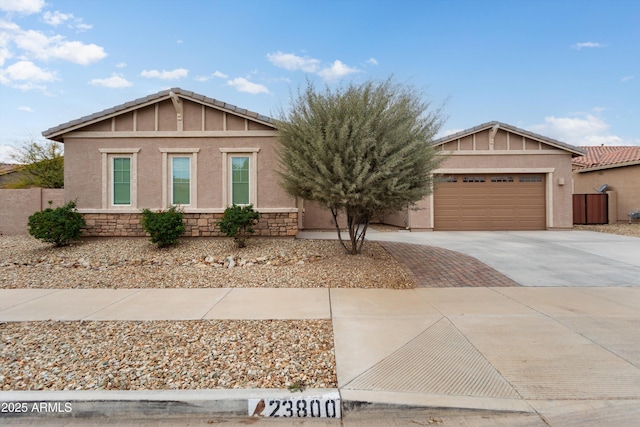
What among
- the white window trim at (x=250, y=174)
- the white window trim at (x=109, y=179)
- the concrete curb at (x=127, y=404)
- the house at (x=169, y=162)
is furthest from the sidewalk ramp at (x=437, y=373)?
the white window trim at (x=109, y=179)

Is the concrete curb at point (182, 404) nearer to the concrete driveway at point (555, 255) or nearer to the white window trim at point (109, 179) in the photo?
the concrete driveway at point (555, 255)

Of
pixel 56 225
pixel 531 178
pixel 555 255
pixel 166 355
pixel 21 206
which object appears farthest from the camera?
pixel 531 178

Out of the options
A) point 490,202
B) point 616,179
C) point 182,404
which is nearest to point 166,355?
point 182,404

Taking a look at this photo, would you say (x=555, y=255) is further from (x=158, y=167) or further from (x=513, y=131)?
(x=158, y=167)

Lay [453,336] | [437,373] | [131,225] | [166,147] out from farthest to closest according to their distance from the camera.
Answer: [166,147]
[131,225]
[453,336]
[437,373]

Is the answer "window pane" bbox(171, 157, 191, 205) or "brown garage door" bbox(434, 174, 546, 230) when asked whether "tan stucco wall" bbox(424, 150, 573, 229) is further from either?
"window pane" bbox(171, 157, 191, 205)

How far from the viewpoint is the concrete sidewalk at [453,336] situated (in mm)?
2871

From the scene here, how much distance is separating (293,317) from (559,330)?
354 centimetres

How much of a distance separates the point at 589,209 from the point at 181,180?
19.4m

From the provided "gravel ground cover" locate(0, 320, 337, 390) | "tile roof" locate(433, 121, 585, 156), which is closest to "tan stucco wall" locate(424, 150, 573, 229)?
"tile roof" locate(433, 121, 585, 156)

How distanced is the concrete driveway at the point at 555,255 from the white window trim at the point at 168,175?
274 inches

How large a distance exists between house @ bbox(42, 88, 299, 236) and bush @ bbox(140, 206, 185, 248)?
106cm

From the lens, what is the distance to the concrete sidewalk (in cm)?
287

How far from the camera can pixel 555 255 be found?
29.7 ft
